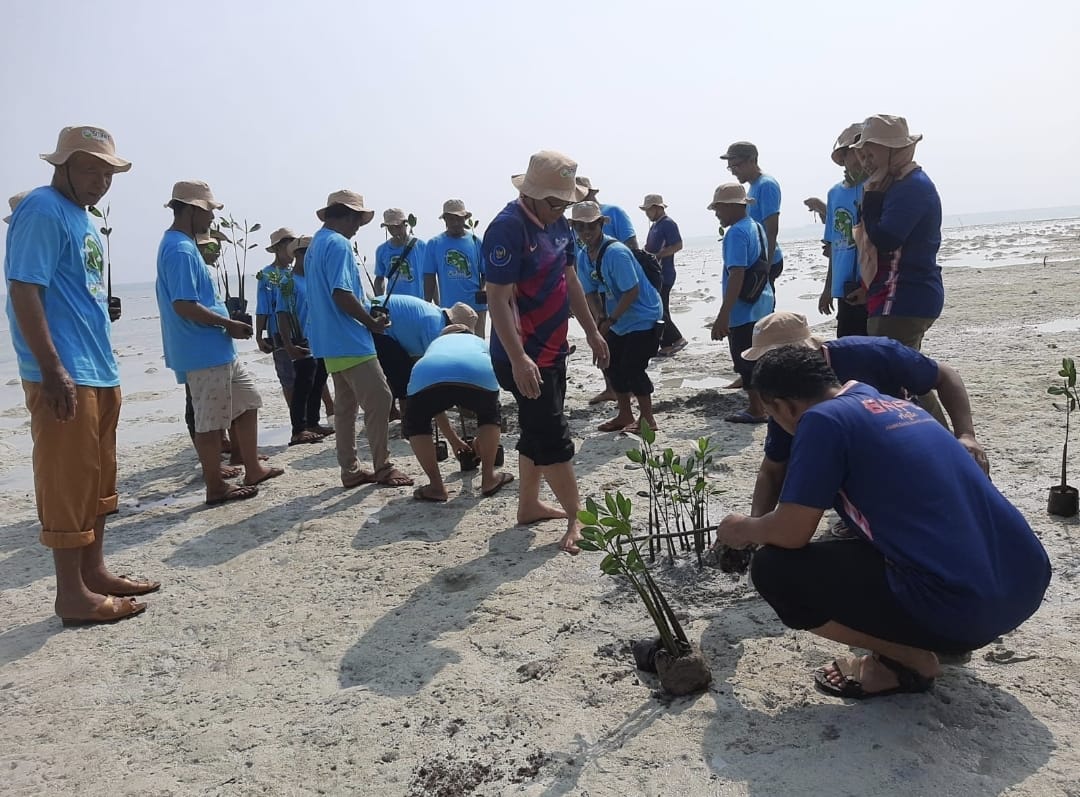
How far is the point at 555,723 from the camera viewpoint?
96.8 inches

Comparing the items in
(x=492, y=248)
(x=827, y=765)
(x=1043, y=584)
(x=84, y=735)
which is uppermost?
(x=492, y=248)

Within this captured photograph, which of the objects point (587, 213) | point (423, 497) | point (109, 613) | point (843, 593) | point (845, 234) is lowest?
point (109, 613)

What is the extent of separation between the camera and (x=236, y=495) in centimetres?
524

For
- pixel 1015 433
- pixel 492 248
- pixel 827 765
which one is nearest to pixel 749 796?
pixel 827 765

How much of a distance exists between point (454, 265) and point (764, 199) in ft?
9.26

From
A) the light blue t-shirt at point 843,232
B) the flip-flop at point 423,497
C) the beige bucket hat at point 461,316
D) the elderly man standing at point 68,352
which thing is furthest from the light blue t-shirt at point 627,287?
the elderly man standing at point 68,352

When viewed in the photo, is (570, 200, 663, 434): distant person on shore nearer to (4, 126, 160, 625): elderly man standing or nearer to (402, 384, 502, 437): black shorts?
(402, 384, 502, 437): black shorts

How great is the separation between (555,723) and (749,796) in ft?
2.11

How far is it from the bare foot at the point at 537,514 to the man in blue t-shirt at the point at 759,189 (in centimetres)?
343

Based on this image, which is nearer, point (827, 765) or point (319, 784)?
point (827, 765)

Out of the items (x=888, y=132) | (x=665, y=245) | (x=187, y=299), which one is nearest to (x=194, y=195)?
(x=187, y=299)

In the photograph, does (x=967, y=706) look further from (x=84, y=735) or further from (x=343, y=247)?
(x=343, y=247)

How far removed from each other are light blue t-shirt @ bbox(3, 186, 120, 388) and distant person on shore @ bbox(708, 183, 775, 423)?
13.1 ft

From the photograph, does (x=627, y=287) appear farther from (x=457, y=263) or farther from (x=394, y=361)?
(x=457, y=263)
